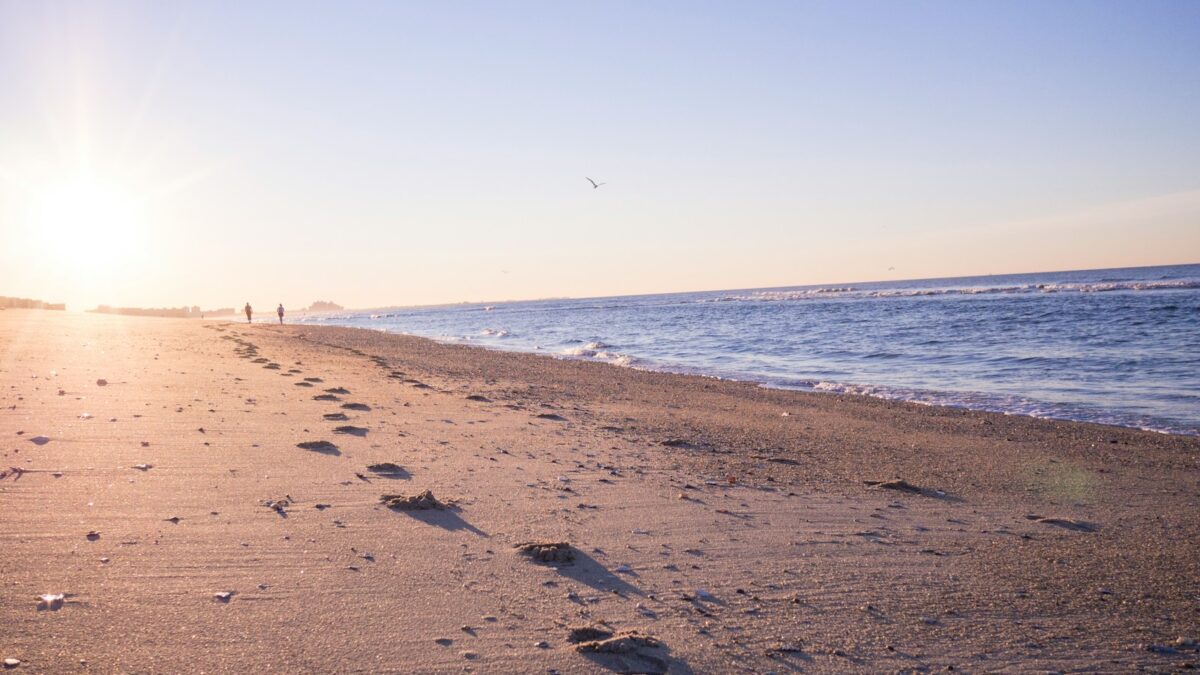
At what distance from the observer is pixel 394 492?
5566 millimetres

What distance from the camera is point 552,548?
4480mm

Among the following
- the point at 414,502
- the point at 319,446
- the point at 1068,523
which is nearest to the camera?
the point at 414,502

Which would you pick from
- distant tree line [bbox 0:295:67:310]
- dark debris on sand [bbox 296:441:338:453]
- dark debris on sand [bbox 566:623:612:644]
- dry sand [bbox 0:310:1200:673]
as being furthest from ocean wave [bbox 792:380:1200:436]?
distant tree line [bbox 0:295:67:310]

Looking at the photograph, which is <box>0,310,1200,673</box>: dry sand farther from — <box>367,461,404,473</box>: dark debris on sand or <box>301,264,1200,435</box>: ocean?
<box>301,264,1200,435</box>: ocean

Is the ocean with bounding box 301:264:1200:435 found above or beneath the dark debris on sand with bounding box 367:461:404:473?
beneath

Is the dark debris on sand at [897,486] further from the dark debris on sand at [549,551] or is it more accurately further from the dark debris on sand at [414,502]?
the dark debris on sand at [414,502]

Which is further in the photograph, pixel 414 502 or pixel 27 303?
pixel 27 303

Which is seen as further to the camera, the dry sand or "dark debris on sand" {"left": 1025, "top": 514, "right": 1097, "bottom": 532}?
"dark debris on sand" {"left": 1025, "top": 514, "right": 1097, "bottom": 532}

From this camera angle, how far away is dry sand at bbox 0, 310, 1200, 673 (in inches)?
133

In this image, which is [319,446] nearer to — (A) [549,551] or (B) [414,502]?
(B) [414,502]

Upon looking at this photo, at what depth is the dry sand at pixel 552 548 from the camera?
339 cm

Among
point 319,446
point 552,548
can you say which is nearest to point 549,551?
point 552,548

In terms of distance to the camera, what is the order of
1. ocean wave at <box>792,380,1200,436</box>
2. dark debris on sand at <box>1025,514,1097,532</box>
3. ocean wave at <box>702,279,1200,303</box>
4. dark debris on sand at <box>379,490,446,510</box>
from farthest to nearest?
ocean wave at <box>702,279,1200,303</box>, ocean wave at <box>792,380,1200,436</box>, dark debris on sand at <box>1025,514,1097,532</box>, dark debris on sand at <box>379,490,446,510</box>

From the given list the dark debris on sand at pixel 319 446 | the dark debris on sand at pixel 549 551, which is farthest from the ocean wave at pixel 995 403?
the dark debris on sand at pixel 319 446
